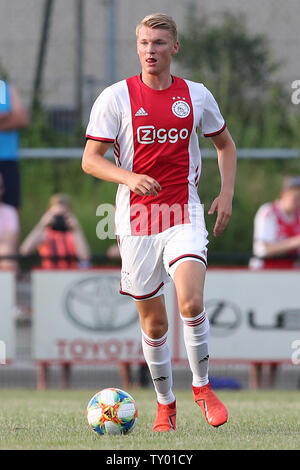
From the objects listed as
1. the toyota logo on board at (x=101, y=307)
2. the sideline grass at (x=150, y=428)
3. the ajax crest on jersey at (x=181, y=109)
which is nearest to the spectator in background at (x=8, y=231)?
the toyota logo on board at (x=101, y=307)

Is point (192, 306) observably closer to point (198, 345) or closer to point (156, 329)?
point (198, 345)

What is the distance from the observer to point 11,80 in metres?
18.6

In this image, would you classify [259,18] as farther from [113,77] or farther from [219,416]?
[219,416]

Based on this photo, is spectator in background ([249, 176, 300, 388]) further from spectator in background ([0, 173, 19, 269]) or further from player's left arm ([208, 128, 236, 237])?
player's left arm ([208, 128, 236, 237])

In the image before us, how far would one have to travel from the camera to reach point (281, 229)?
39.5 ft

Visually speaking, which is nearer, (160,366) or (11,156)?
(160,366)

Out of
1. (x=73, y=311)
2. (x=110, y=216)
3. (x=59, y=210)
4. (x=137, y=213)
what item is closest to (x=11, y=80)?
(x=59, y=210)

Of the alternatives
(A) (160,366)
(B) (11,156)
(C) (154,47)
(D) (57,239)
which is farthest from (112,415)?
(B) (11,156)

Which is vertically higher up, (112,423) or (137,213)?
(137,213)

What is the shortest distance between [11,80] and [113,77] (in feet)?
6.24

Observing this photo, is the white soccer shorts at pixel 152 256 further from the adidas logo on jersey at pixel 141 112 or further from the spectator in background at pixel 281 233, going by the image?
the spectator in background at pixel 281 233

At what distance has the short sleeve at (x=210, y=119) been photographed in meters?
6.35

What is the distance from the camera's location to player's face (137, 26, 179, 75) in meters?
Answer: 6.07

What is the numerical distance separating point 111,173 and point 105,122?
1.23ft
